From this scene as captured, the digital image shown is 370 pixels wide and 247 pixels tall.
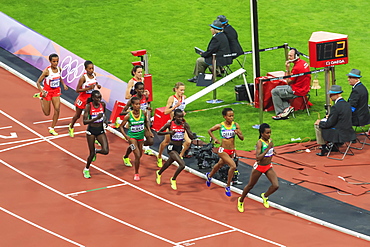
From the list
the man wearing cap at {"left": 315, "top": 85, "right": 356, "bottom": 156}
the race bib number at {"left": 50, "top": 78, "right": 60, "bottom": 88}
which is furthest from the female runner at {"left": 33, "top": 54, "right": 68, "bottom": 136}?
the man wearing cap at {"left": 315, "top": 85, "right": 356, "bottom": 156}

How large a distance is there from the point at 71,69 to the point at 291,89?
651 cm

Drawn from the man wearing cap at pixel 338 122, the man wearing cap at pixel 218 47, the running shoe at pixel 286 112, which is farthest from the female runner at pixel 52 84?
the man wearing cap at pixel 338 122

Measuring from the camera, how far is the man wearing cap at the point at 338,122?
1859 cm

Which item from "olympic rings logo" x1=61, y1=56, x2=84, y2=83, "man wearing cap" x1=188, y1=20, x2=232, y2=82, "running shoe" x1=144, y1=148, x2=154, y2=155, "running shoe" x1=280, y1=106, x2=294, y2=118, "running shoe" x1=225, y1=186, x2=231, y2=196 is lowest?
"running shoe" x1=225, y1=186, x2=231, y2=196

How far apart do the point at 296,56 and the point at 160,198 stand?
21.0 ft

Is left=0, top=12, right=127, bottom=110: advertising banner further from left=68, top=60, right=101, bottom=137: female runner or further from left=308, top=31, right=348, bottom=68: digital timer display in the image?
left=308, top=31, right=348, bottom=68: digital timer display

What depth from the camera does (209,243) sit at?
15.1 meters

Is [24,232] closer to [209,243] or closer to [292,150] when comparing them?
[209,243]

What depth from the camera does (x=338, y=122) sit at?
18.7m

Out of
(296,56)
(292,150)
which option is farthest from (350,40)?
(292,150)

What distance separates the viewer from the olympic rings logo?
2314 cm

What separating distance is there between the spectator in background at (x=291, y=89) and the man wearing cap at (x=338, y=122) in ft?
8.44

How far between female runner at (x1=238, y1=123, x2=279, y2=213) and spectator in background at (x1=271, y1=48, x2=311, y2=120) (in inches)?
213

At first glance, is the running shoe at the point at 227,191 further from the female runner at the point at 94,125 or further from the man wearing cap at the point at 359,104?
the man wearing cap at the point at 359,104
